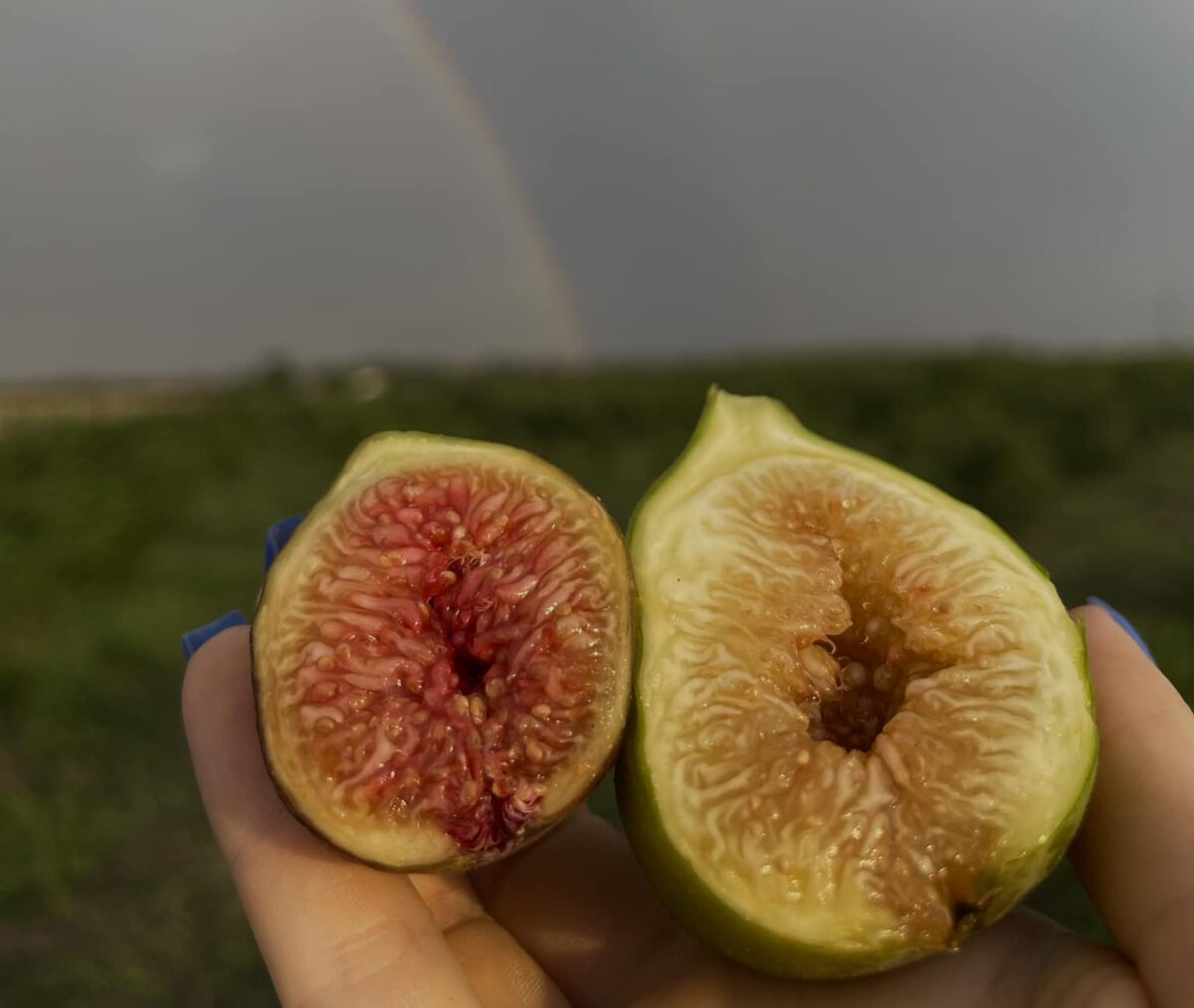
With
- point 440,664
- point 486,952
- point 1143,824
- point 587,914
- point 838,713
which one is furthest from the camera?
point 587,914

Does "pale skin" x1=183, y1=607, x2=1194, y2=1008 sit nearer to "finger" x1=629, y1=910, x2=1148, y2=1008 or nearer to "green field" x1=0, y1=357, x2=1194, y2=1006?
"finger" x1=629, y1=910, x2=1148, y2=1008

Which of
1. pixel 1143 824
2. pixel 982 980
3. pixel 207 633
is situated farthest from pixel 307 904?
pixel 1143 824

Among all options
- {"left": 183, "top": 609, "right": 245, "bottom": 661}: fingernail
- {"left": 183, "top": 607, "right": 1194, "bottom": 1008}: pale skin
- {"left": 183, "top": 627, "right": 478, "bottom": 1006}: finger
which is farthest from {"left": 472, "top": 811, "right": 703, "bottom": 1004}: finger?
{"left": 183, "top": 609, "right": 245, "bottom": 661}: fingernail

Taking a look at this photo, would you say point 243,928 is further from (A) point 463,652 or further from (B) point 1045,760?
(B) point 1045,760

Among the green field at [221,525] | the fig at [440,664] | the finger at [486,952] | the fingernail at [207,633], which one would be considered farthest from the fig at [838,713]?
the green field at [221,525]

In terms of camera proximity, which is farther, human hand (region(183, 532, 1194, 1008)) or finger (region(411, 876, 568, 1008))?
finger (region(411, 876, 568, 1008))

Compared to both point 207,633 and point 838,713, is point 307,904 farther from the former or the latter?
point 838,713
